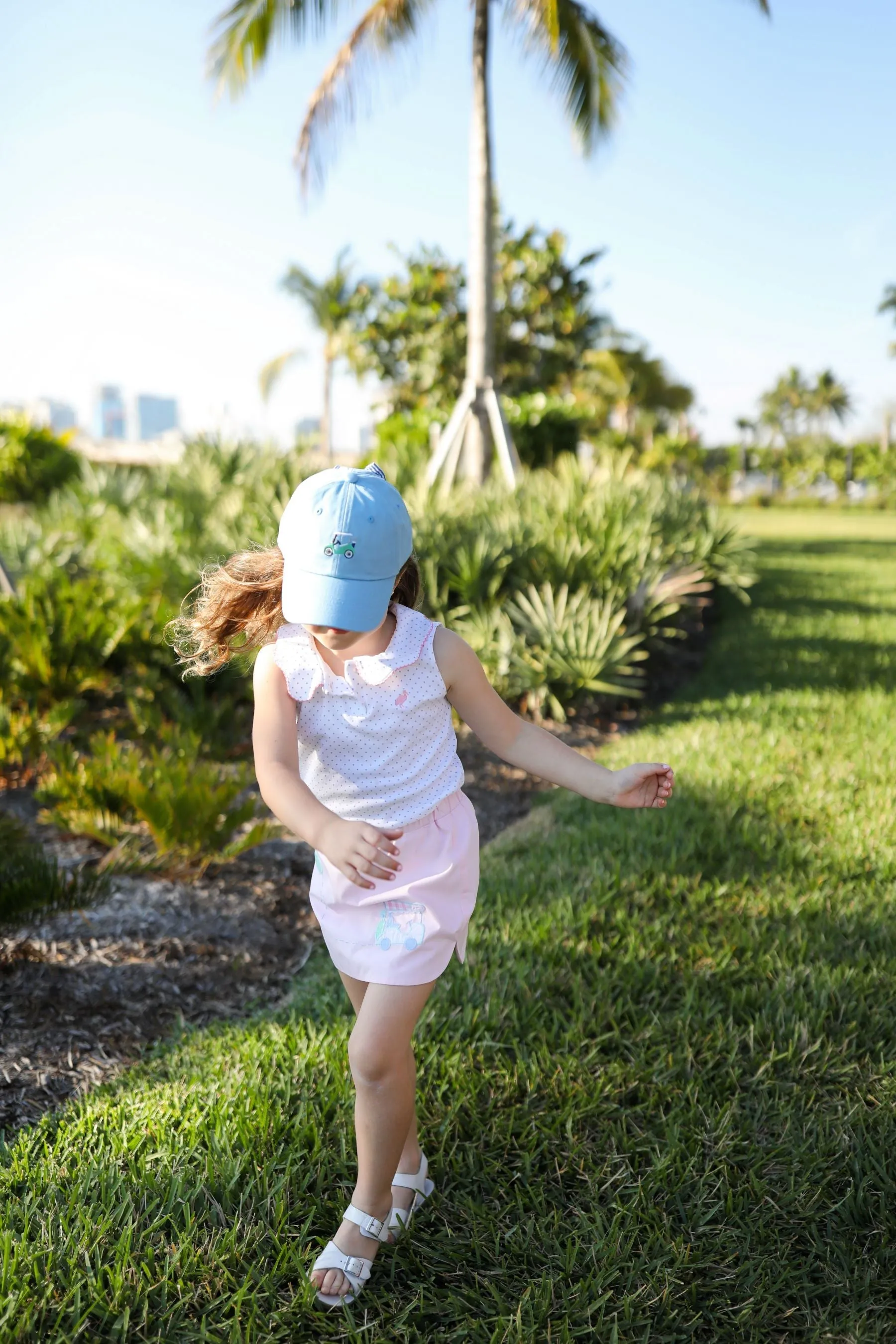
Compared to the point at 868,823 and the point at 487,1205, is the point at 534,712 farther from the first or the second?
the point at 487,1205

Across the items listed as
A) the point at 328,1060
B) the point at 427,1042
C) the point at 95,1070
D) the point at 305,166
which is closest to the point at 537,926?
the point at 427,1042

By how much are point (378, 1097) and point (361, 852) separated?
0.51m

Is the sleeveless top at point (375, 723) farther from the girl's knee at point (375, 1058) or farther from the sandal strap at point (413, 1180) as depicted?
the sandal strap at point (413, 1180)

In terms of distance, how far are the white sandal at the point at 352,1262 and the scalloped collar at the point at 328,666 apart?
93 cm

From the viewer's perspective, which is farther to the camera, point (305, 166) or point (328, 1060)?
point (305, 166)

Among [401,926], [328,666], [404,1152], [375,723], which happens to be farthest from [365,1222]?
[328,666]

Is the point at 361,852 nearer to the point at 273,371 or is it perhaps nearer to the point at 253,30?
the point at 253,30

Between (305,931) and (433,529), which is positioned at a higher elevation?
(433,529)

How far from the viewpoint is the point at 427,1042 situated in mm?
2469

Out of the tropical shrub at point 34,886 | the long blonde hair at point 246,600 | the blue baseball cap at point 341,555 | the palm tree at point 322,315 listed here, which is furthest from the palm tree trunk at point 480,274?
the palm tree at point 322,315

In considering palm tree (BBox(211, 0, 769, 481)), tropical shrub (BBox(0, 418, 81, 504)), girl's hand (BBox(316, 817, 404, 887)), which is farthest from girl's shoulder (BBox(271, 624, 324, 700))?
tropical shrub (BBox(0, 418, 81, 504))

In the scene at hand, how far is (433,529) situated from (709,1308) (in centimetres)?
521

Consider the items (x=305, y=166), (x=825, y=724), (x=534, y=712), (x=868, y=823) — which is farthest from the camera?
(x=305, y=166)

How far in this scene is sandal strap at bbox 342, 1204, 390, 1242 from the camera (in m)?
1.74
